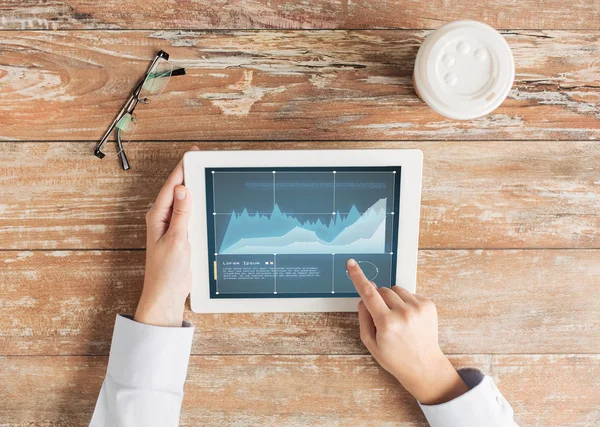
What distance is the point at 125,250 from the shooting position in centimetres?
81

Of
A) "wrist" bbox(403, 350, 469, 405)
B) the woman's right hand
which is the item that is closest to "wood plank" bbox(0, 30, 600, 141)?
Answer: the woman's right hand

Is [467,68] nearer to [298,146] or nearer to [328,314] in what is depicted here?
[298,146]

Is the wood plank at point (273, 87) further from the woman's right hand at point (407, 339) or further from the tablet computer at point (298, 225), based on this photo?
the woman's right hand at point (407, 339)

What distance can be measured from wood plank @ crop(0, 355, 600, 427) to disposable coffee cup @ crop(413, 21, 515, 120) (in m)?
0.44

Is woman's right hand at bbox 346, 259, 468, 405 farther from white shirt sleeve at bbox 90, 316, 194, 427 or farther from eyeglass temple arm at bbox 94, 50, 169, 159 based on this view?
eyeglass temple arm at bbox 94, 50, 169, 159

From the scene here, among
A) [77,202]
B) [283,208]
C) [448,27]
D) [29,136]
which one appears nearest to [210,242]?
[283,208]

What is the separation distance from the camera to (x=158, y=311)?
76 centimetres

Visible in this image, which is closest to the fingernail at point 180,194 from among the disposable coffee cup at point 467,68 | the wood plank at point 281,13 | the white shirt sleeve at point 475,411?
the wood plank at point 281,13

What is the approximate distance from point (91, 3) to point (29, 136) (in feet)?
0.78

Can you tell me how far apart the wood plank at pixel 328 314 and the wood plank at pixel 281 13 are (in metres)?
0.38

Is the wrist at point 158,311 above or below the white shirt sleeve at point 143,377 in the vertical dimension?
above

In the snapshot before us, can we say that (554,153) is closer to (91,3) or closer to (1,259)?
(91,3)

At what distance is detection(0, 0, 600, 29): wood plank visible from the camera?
0.76 meters

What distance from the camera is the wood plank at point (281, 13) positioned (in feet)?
2.51
